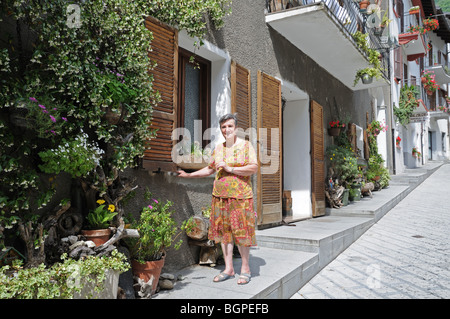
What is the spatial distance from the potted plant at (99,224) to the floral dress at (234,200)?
1.04 metres

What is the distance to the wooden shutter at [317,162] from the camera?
7.68 meters

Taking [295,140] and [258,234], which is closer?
[258,234]

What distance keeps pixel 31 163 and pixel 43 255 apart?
0.67 metres

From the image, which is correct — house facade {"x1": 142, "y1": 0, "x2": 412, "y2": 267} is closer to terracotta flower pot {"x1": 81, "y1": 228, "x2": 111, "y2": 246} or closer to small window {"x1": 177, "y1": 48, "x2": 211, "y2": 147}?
small window {"x1": 177, "y1": 48, "x2": 211, "y2": 147}

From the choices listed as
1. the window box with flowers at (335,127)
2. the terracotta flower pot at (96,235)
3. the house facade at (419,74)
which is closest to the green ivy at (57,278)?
the terracotta flower pot at (96,235)

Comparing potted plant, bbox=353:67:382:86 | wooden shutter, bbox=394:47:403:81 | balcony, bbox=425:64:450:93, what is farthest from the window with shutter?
balcony, bbox=425:64:450:93

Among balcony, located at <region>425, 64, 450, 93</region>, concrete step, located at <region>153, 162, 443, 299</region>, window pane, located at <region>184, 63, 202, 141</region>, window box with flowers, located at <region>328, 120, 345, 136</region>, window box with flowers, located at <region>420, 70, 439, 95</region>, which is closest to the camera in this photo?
concrete step, located at <region>153, 162, 443, 299</region>

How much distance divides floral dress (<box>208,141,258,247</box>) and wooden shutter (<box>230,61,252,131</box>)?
1698 millimetres

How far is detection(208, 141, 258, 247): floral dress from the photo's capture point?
342 cm

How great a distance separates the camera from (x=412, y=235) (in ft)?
21.9

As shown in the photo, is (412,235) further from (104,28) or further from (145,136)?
(104,28)

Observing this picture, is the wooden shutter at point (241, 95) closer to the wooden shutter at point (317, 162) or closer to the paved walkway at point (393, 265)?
the paved walkway at point (393, 265)

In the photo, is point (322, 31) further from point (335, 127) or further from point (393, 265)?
point (393, 265)
